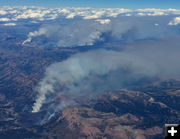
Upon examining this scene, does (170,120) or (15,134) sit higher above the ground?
(15,134)

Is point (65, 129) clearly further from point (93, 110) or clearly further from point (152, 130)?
point (152, 130)

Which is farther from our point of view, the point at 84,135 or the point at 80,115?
the point at 80,115

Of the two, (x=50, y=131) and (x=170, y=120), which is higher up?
(x=50, y=131)

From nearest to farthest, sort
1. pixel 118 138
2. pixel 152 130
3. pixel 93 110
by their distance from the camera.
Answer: pixel 118 138 < pixel 152 130 < pixel 93 110

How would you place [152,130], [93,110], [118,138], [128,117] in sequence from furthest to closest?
[93,110]
[128,117]
[152,130]
[118,138]

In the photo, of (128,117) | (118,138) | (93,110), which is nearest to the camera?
(118,138)

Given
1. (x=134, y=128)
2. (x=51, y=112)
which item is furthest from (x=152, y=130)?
(x=51, y=112)

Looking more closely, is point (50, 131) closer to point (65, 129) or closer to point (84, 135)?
point (65, 129)

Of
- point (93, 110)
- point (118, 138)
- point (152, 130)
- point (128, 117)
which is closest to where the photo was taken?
point (118, 138)

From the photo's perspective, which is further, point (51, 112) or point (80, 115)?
point (51, 112)

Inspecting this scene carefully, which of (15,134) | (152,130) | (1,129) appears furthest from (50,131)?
(152,130)
